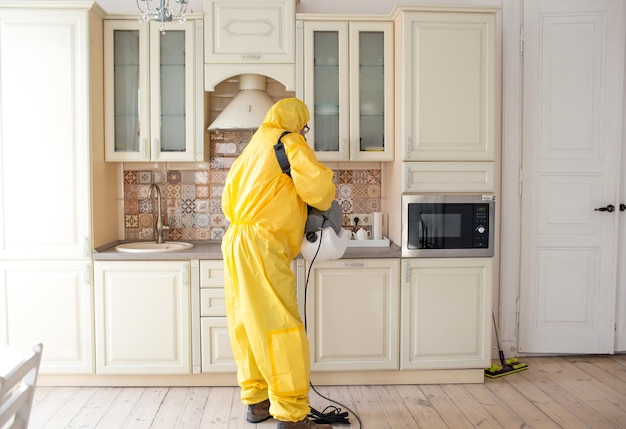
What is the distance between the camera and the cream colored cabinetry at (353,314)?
3.40 meters

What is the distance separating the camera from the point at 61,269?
3.34 meters

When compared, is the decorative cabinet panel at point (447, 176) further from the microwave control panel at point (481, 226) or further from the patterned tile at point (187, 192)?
the patterned tile at point (187, 192)

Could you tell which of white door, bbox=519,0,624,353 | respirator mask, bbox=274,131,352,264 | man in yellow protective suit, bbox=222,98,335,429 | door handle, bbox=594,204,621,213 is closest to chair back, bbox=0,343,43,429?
man in yellow protective suit, bbox=222,98,335,429

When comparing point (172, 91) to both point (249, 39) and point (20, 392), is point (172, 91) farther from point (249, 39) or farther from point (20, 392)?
point (20, 392)

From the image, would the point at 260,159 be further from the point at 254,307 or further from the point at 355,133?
the point at 355,133

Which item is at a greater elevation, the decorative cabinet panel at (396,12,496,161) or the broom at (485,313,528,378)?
the decorative cabinet panel at (396,12,496,161)

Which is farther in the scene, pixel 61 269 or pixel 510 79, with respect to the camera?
pixel 510 79

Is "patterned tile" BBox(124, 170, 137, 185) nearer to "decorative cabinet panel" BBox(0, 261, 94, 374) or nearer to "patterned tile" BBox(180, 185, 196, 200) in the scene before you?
"patterned tile" BBox(180, 185, 196, 200)

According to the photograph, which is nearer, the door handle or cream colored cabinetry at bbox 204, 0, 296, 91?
cream colored cabinetry at bbox 204, 0, 296, 91

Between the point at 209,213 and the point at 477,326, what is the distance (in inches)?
71.8

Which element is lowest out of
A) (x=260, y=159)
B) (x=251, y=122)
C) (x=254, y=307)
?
(x=254, y=307)

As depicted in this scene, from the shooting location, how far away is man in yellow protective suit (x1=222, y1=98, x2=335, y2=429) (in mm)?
2695

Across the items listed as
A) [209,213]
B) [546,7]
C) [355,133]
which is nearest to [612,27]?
[546,7]

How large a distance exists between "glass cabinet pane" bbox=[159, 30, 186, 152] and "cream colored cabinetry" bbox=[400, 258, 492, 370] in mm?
1557
